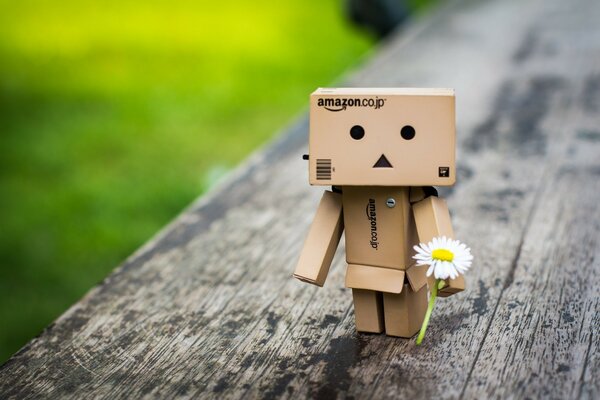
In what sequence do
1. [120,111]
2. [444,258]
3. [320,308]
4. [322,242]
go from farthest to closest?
[120,111] → [320,308] → [322,242] → [444,258]

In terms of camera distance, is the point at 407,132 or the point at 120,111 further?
the point at 120,111

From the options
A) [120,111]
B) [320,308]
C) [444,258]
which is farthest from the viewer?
[120,111]

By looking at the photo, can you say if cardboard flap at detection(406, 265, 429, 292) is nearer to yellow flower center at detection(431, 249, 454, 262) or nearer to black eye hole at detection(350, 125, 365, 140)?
yellow flower center at detection(431, 249, 454, 262)

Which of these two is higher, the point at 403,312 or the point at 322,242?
the point at 322,242

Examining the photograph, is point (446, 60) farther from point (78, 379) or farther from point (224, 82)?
point (78, 379)

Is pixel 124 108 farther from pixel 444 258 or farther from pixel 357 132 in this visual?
pixel 444 258

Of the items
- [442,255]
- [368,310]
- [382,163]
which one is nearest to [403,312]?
[368,310]

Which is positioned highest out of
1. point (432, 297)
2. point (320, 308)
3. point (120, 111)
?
point (432, 297)
